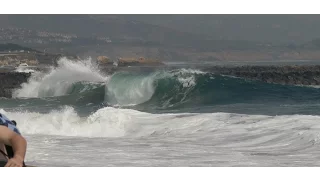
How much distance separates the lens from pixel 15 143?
2037 millimetres

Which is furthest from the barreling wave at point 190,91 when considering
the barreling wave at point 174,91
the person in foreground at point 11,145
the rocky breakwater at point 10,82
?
the person in foreground at point 11,145

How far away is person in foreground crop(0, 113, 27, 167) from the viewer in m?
1.99

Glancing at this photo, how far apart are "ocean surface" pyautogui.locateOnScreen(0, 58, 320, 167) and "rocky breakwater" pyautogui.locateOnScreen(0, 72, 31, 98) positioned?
98cm

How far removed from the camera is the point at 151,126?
14.9m

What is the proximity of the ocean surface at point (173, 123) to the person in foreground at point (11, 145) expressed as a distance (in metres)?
5.32

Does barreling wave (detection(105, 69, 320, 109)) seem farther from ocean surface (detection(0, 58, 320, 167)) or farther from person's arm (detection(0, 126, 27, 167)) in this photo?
person's arm (detection(0, 126, 27, 167))

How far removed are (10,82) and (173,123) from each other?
28.5 meters

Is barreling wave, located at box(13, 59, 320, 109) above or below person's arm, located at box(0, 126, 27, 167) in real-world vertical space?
above

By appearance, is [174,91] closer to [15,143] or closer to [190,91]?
[190,91]

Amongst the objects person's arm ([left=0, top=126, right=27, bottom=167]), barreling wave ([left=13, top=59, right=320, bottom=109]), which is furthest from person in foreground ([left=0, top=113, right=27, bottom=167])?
barreling wave ([left=13, top=59, right=320, bottom=109])

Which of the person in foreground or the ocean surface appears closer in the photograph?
the person in foreground
